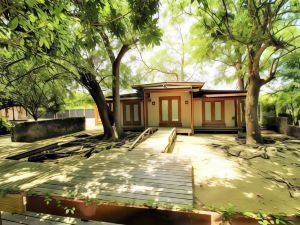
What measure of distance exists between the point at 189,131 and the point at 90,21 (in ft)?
37.8

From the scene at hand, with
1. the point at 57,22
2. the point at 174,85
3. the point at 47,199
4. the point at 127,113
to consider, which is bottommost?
the point at 47,199

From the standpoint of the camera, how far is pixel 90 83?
38.3ft

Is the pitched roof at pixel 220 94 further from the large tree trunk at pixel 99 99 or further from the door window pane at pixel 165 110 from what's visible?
the large tree trunk at pixel 99 99

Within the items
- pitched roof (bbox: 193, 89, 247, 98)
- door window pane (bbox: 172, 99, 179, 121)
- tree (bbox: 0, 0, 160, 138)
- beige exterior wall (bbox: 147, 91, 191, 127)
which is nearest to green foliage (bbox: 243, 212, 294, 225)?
tree (bbox: 0, 0, 160, 138)

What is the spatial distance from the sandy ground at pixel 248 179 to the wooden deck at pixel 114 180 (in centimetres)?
66

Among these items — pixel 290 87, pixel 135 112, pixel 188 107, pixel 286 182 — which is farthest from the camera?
pixel 135 112

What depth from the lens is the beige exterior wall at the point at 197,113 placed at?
49.8 feet

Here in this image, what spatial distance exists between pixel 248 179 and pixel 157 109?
10.5 meters

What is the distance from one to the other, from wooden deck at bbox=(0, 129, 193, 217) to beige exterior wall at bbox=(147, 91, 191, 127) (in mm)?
8540

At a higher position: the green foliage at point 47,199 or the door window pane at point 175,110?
the door window pane at point 175,110

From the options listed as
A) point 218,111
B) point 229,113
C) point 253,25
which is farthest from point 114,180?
point 229,113

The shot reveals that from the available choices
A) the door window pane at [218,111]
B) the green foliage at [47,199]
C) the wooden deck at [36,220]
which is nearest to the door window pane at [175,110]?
the door window pane at [218,111]

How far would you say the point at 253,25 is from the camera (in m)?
5.71

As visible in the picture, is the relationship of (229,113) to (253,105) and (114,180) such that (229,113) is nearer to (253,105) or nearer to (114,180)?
(253,105)
